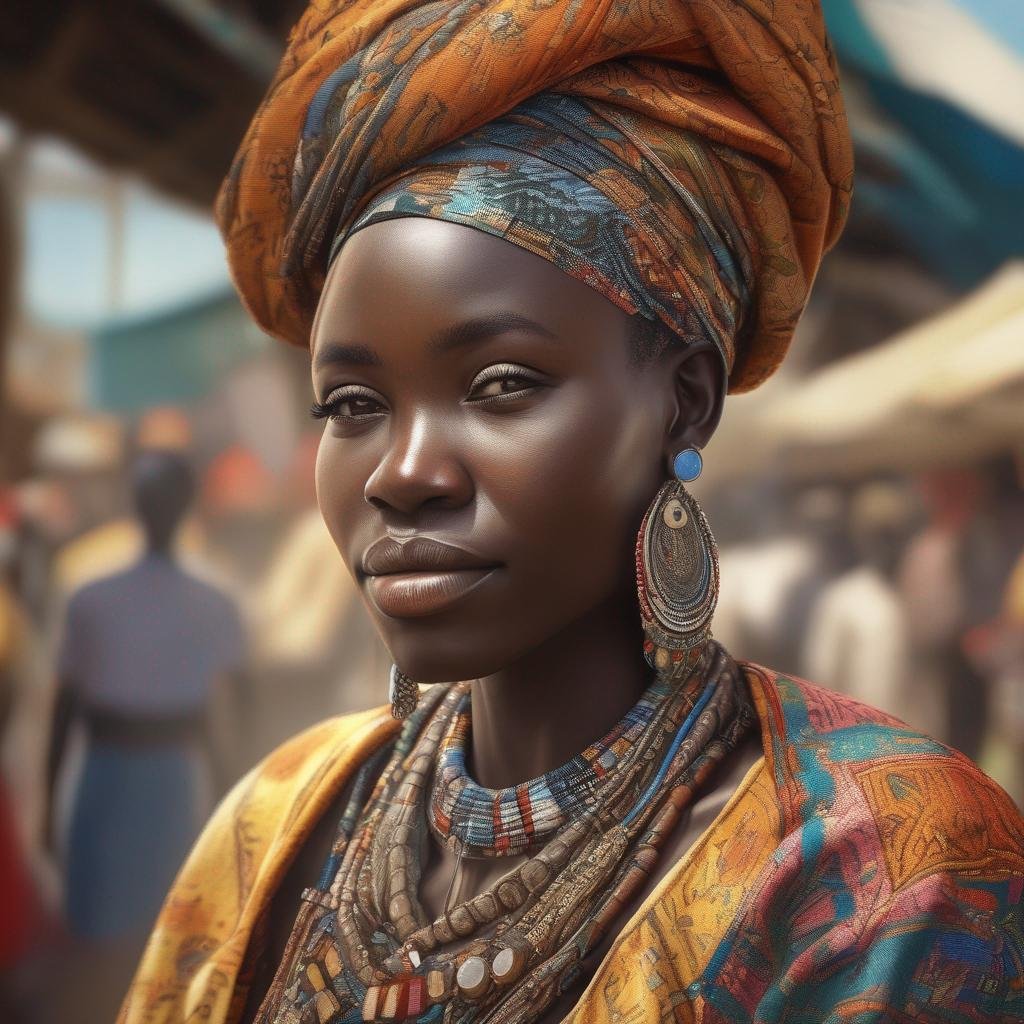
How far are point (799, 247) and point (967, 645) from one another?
269cm

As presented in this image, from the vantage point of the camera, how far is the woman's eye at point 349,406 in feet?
4.23

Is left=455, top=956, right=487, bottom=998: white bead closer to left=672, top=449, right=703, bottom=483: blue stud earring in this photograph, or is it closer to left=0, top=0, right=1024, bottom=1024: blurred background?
left=672, top=449, right=703, bottom=483: blue stud earring

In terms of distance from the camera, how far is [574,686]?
4.52 feet

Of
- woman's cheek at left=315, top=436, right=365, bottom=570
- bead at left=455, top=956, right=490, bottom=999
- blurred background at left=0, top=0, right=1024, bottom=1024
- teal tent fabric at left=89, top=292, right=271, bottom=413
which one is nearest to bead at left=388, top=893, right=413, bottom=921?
bead at left=455, top=956, right=490, bottom=999

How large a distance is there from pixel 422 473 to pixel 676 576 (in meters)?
0.27

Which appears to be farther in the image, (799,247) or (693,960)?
(799,247)

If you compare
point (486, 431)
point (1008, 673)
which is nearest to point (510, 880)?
point (486, 431)

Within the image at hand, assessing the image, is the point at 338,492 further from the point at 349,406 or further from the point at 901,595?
the point at 901,595

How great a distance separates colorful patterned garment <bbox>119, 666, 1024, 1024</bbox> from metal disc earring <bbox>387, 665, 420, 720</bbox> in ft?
1.20

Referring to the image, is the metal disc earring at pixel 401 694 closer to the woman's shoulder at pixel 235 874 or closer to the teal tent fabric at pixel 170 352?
the woman's shoulder at pixel 235 874

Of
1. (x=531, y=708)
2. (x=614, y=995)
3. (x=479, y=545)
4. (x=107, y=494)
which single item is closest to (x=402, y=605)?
(x=479, y=545)

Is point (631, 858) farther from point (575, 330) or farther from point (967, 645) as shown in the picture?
point (967, 645)

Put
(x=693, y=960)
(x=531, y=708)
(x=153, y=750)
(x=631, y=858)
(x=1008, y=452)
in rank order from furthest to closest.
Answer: (x=153, y=750) → (x=1008, y=452) → (x=531, y=708) → (x=631, y=858) → (x=693, y=960)

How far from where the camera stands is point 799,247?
1432 millimetres
